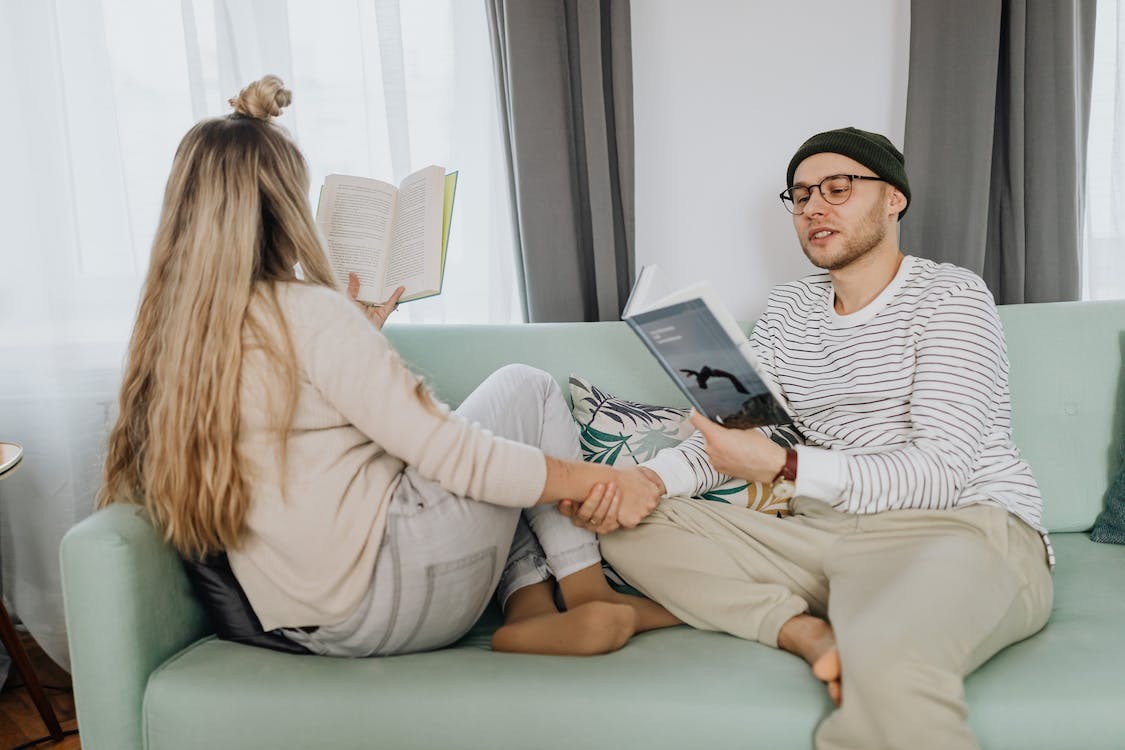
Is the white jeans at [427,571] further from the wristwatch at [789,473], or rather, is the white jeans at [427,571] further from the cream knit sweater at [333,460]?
the wristwatch at [789,473]

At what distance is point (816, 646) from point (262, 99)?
1104mm

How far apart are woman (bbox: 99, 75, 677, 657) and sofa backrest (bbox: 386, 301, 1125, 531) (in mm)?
559

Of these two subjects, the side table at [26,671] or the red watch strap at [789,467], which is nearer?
the red watch strap at [789,467]

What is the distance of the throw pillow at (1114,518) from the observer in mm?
1646

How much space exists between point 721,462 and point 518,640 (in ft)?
1.44

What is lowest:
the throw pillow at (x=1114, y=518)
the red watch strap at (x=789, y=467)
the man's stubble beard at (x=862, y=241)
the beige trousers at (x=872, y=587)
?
the throw pillow at (x=1114, y=518)

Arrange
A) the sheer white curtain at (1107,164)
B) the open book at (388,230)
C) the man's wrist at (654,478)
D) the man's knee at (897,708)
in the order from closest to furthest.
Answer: the man's knee at (897,708)
the man's wrist at (654,478)
the open book at (388,230)
the sheer white curtain at (1107,164)

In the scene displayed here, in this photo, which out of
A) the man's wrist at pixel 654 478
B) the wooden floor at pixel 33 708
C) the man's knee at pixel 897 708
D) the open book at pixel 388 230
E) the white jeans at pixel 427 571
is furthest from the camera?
the wooden floor at pixel 33 708

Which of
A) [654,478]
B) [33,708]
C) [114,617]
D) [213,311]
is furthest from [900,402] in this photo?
[33,708]

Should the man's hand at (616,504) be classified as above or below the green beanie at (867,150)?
below

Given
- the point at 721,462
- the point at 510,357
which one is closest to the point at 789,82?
the point at 510,357

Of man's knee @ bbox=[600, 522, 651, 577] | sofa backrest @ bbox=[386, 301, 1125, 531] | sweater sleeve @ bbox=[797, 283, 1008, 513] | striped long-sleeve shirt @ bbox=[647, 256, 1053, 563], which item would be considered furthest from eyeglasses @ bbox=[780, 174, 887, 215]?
man's knee @ bbox=[600, 522, 651, 577]

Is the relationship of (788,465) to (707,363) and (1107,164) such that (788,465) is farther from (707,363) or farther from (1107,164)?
(1107,164)

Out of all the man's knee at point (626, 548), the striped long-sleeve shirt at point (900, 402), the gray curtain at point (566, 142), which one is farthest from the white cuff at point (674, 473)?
the gray curtain at point (566, 142)
